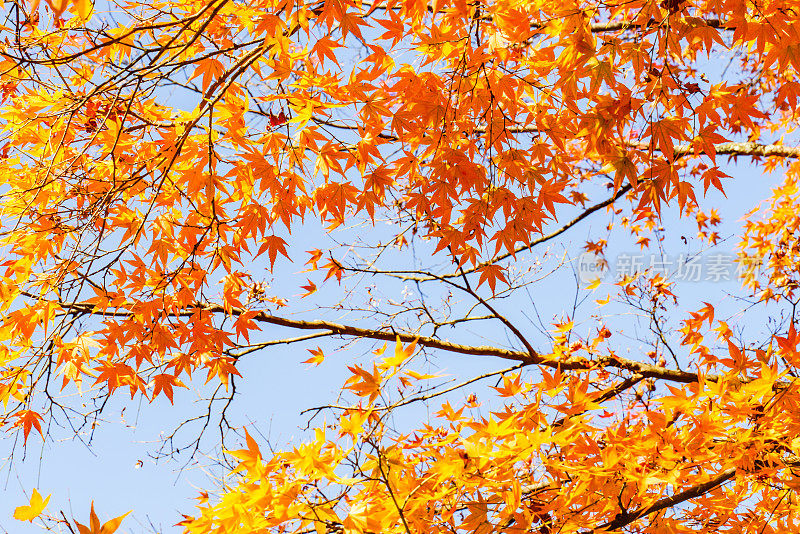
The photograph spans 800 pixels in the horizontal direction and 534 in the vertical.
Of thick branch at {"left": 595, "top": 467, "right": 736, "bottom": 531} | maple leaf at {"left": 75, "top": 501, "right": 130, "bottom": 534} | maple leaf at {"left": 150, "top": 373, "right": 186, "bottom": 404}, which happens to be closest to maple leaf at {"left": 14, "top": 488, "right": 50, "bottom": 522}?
maple leaf at {"left": 75, "top": 501, "right": 130, "bottom": 534}

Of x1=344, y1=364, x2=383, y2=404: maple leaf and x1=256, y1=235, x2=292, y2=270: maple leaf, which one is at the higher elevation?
x1=256, y1=235, x2=292, y2=270: maple leaf

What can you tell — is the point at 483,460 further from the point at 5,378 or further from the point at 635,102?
the point at 5,378

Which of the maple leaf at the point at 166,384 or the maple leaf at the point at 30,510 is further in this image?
the maple leaf at the point at 166,384

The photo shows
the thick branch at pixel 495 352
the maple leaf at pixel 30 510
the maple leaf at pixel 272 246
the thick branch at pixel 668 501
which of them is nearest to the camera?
the maple leaf at pixel 30 510

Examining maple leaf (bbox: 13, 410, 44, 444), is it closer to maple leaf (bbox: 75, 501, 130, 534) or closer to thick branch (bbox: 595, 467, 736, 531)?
maple leaf (bbox: 75, 501, 130, 534)

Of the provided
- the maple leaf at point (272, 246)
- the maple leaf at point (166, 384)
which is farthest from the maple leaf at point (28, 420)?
the maple leaf at point (272, 246)

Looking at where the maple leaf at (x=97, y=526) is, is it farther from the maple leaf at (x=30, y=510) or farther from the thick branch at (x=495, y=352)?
the thick branch at (x=495, y=352)

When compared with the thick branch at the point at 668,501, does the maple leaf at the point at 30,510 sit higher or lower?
higher

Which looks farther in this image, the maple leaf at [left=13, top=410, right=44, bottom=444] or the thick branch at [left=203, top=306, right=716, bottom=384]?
the thick branch at [left=203, top=306, right=716, bottom=384]

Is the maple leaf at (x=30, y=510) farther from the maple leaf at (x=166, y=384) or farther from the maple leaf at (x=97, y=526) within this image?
the maple leaf at (x=166, y=384)

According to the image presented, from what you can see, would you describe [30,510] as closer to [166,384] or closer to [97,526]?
[97,526]

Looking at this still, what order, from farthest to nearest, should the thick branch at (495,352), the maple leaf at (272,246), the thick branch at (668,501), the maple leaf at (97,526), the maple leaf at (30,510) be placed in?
the thick branch at (495,352) → the maple leaf at (272,246) → the thick branch at (668,501) → the maple leaf at (30,510) → the maple leaf at (97,526)

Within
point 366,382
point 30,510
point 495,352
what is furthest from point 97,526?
point 495,352

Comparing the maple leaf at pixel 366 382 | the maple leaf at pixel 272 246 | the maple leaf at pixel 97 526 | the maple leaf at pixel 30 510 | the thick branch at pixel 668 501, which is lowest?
the thick branch at pixel 668 501
